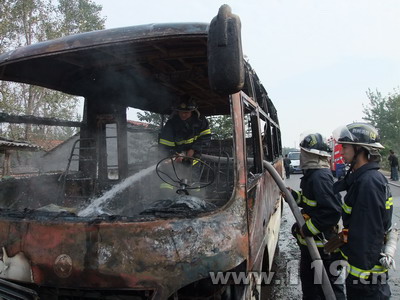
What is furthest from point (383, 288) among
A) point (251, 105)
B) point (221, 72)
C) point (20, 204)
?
point (20, 204)

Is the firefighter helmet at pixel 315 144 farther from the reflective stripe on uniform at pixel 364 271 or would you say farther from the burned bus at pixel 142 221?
the reflective stripe on uniform at pixel 364 271

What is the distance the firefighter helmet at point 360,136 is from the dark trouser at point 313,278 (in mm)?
1342

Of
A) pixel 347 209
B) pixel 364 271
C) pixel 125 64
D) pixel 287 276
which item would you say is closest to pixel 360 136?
pixel 347 209

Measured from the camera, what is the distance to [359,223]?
2.36m

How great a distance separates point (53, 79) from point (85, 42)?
1.14 meters

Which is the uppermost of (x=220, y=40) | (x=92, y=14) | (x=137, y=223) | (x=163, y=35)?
(x=92, y=14)

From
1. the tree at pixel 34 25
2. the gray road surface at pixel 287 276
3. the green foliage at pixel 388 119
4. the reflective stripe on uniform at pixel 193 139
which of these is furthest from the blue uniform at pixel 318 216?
the green foliage at pixel 388 119

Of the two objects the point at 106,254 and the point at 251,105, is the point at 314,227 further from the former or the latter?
the point at 106,254

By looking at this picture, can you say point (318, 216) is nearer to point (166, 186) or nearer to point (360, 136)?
point (360, 136)

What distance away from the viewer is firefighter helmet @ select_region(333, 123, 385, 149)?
2.64 meters

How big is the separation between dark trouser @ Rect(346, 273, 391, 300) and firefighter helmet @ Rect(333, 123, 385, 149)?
0.97m

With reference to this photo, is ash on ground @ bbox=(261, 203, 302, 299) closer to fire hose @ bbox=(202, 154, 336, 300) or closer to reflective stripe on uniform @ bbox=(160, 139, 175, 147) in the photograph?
fire hose @ bbox=(202, 154, 336, 300)

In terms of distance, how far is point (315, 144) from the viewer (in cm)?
349

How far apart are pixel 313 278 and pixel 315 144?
4.69 ft
